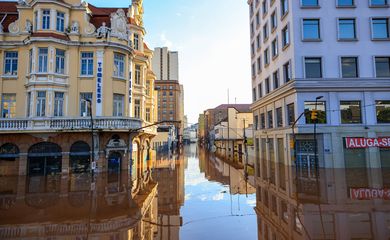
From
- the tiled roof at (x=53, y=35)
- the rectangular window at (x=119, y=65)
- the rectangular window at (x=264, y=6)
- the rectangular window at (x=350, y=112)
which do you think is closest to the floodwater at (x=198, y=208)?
the rectangular window at (x=350, y=112)

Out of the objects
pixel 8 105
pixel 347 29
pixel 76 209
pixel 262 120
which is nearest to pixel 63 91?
pixel 8 105

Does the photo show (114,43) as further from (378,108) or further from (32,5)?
(378,108)

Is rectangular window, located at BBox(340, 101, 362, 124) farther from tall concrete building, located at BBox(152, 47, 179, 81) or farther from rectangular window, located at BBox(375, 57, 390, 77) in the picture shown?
tall concrete building, located at BBox(152, 47, 179, 81)

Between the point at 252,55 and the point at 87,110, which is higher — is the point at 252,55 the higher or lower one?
the higher one

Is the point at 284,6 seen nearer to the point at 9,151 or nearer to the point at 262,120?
the point at 262,120

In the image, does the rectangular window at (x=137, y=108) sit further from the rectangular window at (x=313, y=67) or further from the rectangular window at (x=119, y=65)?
the rectangular window at (x=313, y=67)

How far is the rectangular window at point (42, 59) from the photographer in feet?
83.3

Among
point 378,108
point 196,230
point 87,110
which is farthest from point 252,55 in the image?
point 196,230

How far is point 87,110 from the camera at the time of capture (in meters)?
26.6

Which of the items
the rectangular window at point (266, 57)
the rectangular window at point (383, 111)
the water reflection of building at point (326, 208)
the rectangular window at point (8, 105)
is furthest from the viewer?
the rectangular window at point (266, 57)

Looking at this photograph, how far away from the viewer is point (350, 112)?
88.8ft

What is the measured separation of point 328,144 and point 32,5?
111ft

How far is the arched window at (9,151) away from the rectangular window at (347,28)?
35.6 m

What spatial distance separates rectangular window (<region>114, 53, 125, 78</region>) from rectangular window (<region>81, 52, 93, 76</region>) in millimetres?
2434
